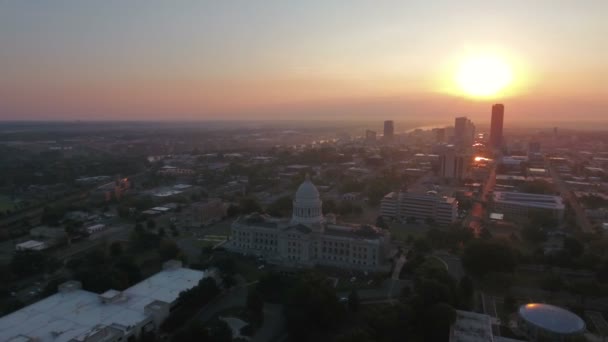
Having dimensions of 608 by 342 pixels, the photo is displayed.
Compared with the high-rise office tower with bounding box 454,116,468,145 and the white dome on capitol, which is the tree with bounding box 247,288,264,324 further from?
the high-rise office tower with bounding box 454,116,468,145

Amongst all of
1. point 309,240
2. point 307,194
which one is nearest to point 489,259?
point 309,240

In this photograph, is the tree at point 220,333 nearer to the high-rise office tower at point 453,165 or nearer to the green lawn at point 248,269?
the green lawn at point 248,269

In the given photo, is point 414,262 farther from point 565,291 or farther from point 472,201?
point 472,201

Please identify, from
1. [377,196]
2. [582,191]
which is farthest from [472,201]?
[582,191]

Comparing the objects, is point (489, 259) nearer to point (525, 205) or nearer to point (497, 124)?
point (525, 205)

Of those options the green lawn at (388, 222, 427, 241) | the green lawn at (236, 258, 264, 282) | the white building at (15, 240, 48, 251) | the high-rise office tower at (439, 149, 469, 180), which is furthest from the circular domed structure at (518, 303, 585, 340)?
the high-rise office tower at (439, 149, 469, 180)
